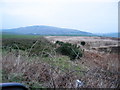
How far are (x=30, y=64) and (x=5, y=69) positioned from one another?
693mm

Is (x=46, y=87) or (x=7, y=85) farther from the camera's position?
(x=46, y=87)

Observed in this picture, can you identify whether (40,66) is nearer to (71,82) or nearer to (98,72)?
(71,82)

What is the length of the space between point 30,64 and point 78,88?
5.74 feet

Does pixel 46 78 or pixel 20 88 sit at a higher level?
pixel 20 88

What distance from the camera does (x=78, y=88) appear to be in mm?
3377

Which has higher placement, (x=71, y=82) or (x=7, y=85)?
(x=7, y=85)

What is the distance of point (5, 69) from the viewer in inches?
177

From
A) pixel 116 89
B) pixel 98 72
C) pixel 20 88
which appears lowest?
pixel 116 89

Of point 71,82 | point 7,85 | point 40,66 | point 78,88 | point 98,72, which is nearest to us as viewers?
point 7,85

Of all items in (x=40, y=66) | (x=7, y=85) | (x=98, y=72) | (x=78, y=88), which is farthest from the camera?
(x=40, y=66)

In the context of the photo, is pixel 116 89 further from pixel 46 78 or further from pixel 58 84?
pixel 46 78

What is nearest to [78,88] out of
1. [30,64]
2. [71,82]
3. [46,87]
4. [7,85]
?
[71,82]

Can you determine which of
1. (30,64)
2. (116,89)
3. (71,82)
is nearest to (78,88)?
(71,82)

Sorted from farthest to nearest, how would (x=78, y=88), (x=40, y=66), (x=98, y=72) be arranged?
1. (x=40, y=66)
2. (x=98, y=72)
3. (x=78, y=88)
